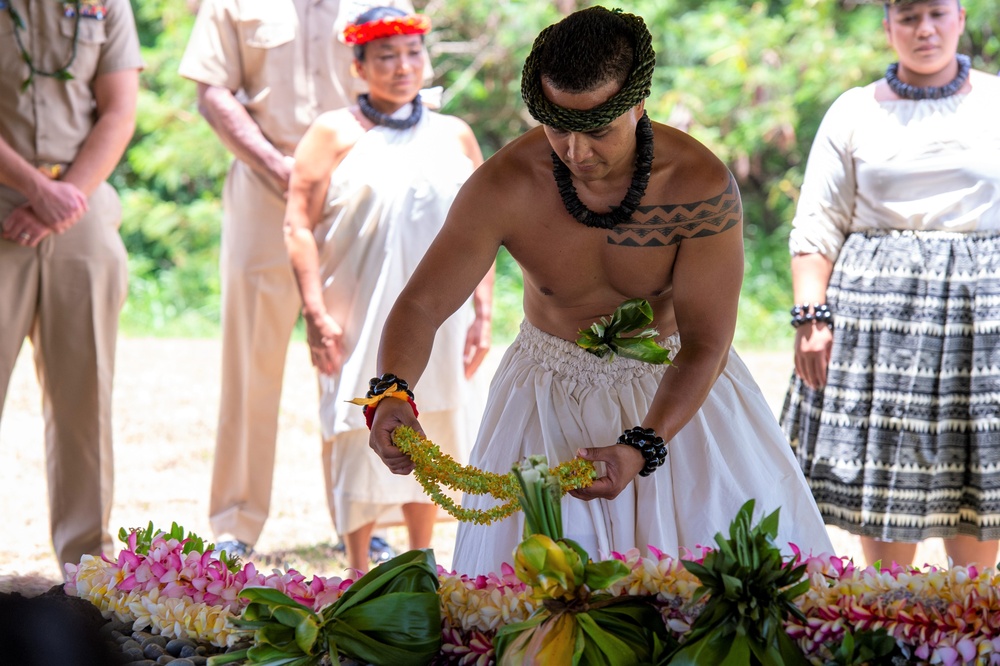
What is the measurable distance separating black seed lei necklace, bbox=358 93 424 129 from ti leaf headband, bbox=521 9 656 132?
1916 millimetres

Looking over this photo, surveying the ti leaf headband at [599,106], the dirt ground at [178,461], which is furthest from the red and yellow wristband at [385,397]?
the dirt ground at [178,461]

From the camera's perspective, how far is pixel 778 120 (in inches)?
388

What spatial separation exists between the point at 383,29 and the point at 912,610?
8.97 feet

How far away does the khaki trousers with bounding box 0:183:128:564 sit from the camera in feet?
12.7

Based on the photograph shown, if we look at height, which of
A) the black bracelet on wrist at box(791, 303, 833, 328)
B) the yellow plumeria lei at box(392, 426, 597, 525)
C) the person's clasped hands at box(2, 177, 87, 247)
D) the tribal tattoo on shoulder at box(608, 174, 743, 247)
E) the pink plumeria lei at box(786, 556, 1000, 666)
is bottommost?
the pink plumeria lei at box(786, 556, 1000, 666)

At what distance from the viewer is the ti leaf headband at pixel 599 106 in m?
2.04

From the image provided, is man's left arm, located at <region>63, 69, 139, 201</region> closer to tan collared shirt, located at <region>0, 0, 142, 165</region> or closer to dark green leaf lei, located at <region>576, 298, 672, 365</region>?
tan collared shirt, located at <region>0, 0, 142, 165</region>

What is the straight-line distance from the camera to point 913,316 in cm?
343

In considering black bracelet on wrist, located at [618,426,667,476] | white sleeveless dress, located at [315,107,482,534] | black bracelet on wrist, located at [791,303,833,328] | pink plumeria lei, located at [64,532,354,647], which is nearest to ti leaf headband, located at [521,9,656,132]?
black bracelet on wrist, located at [618,426,667,476]

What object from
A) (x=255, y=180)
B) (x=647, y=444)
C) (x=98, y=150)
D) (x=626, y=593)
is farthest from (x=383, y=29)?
(x=626, y=593)

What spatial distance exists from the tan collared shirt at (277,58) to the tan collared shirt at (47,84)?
19.3 inches

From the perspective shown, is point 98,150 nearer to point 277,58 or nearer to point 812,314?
point 277,58

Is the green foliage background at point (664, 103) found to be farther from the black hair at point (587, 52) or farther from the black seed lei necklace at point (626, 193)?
the black hair at point (587, 52)

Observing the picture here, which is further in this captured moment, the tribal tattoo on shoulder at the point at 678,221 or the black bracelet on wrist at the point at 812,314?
the black bracelet on wrist at the point at 812,314
